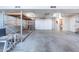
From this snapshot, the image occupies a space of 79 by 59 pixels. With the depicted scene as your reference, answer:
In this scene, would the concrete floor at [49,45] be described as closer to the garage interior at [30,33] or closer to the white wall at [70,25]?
the garage interior at [30,33]

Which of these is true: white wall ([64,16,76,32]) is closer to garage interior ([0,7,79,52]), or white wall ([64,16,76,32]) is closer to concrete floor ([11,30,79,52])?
garage interior ([0,7,79,52])

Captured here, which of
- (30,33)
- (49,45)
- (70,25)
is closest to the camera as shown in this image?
(49,45)

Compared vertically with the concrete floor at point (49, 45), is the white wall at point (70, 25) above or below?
above

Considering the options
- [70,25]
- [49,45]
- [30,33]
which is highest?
[70,25]

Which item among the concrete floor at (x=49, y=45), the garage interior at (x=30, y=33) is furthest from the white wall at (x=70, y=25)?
the concrete floor at (x=49, y=45)

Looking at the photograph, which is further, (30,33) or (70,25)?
(70,25)

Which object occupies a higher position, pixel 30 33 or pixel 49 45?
pixel 30 33

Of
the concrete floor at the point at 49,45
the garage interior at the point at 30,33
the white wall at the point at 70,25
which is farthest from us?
the white wall at the point at 70,25

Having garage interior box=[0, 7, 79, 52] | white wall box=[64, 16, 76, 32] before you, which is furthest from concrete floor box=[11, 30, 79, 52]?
white wall box=[64, 16, 76, 32]

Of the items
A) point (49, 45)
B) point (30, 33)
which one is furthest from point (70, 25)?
point (49, 45)

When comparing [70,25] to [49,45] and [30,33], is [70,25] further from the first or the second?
[49,45]
